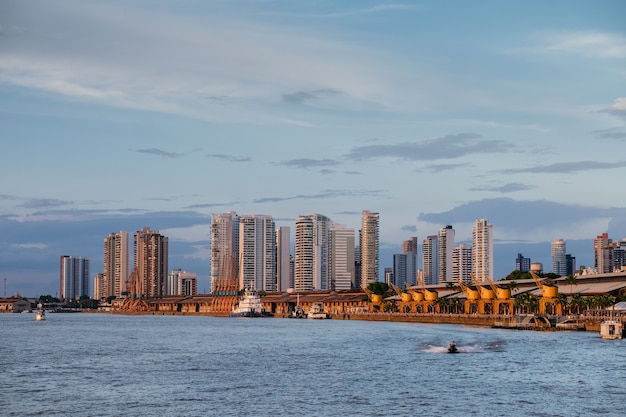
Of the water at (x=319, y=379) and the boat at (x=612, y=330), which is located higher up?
the boat at (x=612, y=330)

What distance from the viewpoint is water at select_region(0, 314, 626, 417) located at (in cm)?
5762

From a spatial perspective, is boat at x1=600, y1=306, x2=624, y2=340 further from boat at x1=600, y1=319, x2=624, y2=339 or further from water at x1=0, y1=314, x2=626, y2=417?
water at x1=0, y1=314, x2=626, y2=417

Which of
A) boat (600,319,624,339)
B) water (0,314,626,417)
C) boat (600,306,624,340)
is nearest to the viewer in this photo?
water (0,314,626,417)

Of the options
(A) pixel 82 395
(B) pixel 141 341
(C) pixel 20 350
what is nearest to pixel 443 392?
(A) pixel 82 395

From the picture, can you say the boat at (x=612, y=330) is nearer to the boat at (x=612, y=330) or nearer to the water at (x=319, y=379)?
the boat at (x=612, y=330)

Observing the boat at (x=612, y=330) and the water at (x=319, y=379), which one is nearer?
the water at (x=319, y=379)

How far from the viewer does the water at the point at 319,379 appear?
5762cm

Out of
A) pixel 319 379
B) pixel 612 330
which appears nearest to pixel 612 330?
pixel 612 330

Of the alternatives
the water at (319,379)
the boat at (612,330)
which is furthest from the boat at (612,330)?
the water at (319,379)

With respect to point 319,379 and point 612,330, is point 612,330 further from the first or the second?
point 319,379

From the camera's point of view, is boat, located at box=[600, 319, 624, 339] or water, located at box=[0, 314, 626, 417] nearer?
water, located at box=[0, 314, 626, 417]

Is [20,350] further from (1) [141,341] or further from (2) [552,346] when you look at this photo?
(2) [552,346]

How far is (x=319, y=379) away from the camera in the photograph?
242ft

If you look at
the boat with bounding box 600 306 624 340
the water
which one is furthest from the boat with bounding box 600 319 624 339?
the water
